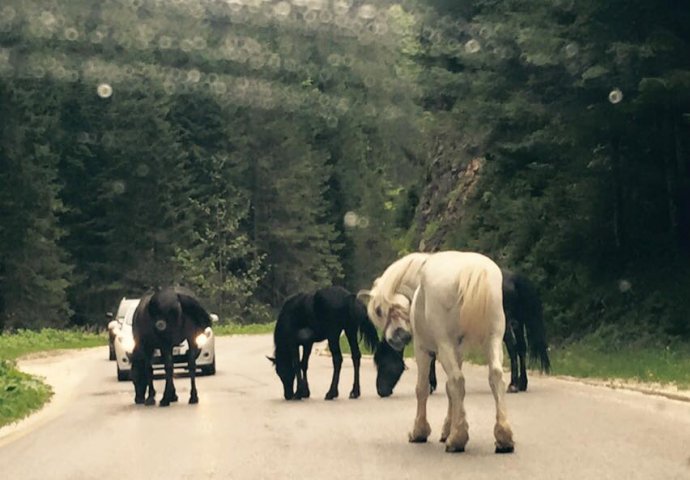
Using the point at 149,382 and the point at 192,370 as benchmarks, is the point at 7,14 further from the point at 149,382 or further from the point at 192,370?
the point at 192,370

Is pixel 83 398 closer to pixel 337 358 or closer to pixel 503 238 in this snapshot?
pixel 337 358

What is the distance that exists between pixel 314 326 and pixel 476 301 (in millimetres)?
8219

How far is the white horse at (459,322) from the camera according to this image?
446 inches

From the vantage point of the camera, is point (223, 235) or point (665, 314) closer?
point (665, 314)

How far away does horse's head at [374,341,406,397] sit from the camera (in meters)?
17.7

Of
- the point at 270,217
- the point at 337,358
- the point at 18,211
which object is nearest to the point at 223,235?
the point at 270,217

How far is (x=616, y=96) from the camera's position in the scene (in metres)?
24.4

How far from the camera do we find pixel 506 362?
25.8m

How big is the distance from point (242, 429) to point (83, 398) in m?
7.93

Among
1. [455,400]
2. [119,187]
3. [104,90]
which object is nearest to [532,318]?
Result: [455,400]

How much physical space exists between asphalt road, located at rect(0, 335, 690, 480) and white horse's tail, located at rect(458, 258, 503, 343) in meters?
1.14

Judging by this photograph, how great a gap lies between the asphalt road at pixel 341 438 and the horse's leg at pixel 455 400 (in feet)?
0.44

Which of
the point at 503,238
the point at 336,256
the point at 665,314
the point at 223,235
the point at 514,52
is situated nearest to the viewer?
the point at 665,314

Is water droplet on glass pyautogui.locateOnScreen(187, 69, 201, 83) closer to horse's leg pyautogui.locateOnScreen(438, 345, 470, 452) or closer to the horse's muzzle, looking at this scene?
the horse's muzzle
